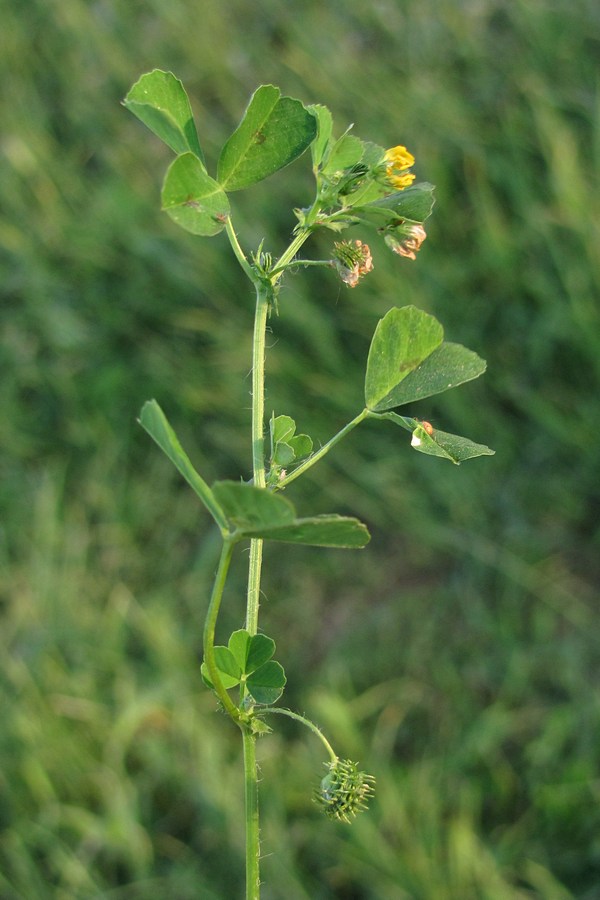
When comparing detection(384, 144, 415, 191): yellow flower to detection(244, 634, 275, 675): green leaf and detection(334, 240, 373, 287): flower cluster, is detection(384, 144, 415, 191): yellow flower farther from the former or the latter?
detection(244, 634, 275, 675): green leaf

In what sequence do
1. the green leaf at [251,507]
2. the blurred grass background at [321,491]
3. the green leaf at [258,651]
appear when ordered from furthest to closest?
the blurred grass background at [321,491]
the green leaf at [258,651]
the green leaf at [251,507]

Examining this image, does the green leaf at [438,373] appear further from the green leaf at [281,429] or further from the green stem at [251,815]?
the green stem at [251,815]

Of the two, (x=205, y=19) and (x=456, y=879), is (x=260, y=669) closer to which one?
(x=456, y=879)

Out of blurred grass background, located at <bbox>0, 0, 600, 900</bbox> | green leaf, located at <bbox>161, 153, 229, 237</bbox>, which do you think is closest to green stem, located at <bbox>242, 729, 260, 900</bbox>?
green leaf, located at <bbox>161, 153, 229, 237</bbox>

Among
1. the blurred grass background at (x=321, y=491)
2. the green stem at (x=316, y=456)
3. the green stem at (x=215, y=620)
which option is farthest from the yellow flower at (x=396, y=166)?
the blurred grass background at (x=321, y=491)

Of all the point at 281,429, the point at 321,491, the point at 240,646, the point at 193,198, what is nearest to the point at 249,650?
the point at 240,646

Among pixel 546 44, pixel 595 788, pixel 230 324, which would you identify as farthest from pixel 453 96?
pixel 595 788
